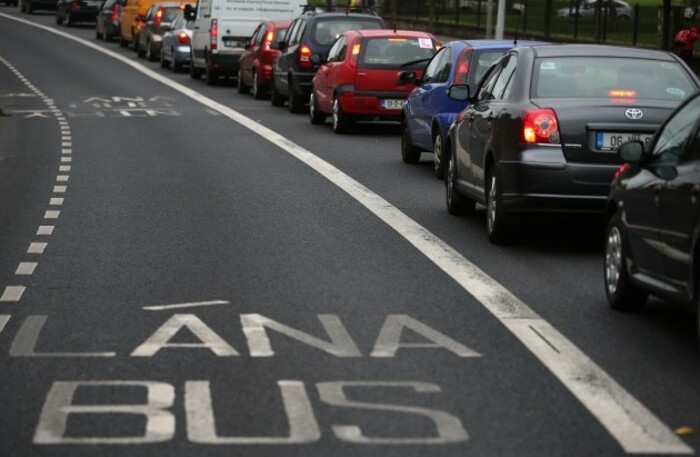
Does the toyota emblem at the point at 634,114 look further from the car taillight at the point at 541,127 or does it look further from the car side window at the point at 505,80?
the car side window at the point at 505,80

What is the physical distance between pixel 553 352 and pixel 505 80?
18.1 ft

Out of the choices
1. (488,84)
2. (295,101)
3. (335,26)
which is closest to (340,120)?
(295,101)

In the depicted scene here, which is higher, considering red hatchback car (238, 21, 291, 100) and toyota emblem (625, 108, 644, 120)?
toyota emblem (625, 108, 644, 120)

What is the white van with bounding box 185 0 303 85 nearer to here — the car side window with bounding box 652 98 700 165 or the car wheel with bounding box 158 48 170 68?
the car wheel with bounding box 158 48 170 68

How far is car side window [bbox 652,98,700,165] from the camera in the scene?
980 centimetres

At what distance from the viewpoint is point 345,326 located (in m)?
9.95

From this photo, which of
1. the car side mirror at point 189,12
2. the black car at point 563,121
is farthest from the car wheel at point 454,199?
the car side mirror at point 189,12

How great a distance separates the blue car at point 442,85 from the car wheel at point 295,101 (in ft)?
33.5

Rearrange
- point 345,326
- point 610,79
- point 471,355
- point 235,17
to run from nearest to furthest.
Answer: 1. point 471,355
2. point 345,326
3. point 610,79
4. point 235,17

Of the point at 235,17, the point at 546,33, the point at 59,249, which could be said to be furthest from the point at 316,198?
the point at 546,33

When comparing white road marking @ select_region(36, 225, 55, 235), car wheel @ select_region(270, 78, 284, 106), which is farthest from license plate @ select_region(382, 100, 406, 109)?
white road marking @ select_region(36, 225, 55, 235)

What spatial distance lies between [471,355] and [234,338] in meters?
1.32

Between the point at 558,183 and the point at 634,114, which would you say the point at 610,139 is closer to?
the point at 634,114

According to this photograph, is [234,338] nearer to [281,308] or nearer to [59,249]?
[281,308]
